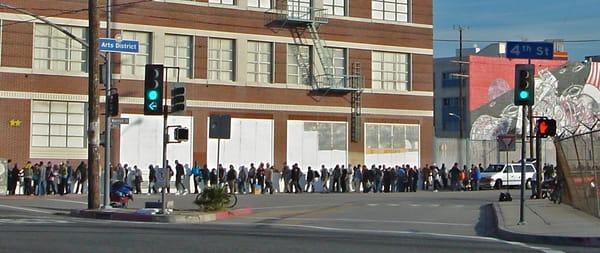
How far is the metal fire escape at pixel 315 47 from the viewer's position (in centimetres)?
5138

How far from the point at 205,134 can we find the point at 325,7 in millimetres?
10377

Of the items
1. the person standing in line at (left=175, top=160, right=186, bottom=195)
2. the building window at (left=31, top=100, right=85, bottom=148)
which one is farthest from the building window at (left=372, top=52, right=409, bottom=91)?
the building window at (left=31, top=100, right=85, bottom=148)

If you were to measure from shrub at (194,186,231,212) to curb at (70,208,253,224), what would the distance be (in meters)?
0.33

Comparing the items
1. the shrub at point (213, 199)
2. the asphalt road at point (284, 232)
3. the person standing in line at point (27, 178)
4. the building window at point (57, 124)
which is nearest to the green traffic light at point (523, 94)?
the asphalt road at point (284, 232)

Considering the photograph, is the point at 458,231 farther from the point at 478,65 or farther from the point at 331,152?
the point at 478,65

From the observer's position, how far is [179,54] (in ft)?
160

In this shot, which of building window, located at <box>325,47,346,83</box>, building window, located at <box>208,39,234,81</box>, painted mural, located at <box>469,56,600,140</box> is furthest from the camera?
painted mural, located at <box>469,56,600,140</box>

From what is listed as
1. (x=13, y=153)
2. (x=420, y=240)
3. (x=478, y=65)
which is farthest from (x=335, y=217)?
(x=478, y=65)

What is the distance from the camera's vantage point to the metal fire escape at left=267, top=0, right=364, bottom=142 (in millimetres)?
51375

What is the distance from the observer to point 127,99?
46.8 m

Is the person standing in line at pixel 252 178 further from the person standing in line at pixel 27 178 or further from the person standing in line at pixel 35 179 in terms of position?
the person standing in line at pixel 27 178

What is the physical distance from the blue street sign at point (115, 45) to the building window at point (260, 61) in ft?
70.3

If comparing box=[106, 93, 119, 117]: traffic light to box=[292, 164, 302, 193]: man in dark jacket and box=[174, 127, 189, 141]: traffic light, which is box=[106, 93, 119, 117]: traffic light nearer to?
box=[174, 127, 189, 141]: traffic light

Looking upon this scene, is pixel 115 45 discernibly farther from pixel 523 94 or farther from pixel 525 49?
pixel 523 94
